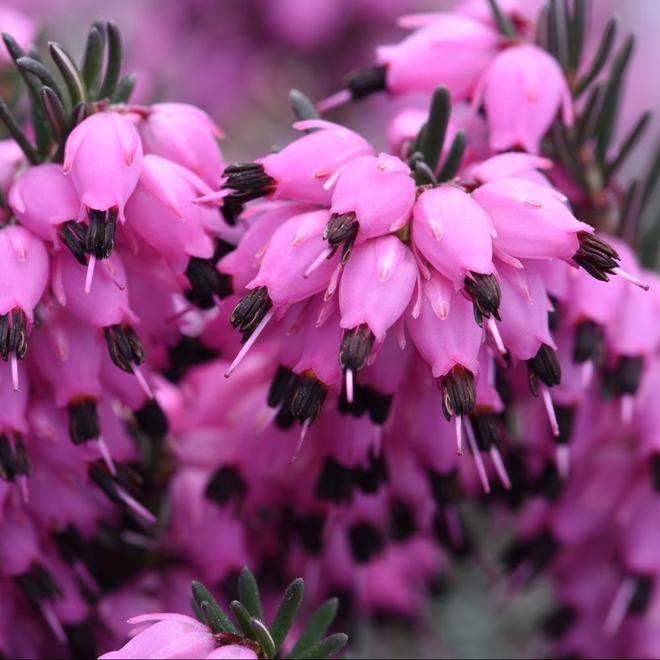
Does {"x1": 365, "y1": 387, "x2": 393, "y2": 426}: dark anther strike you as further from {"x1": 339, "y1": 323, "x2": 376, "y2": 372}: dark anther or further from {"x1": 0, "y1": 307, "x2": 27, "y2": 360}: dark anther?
{"x1": 0, "y1": 307, "x2": 27, "y2": 360}: dark anther

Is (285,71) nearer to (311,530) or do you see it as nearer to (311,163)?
(311,530)

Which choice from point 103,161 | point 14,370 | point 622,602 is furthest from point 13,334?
point 622,602

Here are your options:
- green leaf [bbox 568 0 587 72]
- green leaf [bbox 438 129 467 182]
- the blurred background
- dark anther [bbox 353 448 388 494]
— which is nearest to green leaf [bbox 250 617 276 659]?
dark anther [bbox 353 448 388 494]

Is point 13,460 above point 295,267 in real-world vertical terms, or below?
below

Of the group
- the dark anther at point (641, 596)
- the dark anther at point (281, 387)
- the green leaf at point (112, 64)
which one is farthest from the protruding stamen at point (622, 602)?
the green leaf at point (112, 64)

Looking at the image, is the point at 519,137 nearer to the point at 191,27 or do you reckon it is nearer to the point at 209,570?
the point at 209,570

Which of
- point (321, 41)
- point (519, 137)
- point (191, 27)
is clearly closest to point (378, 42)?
point (321, 41)
